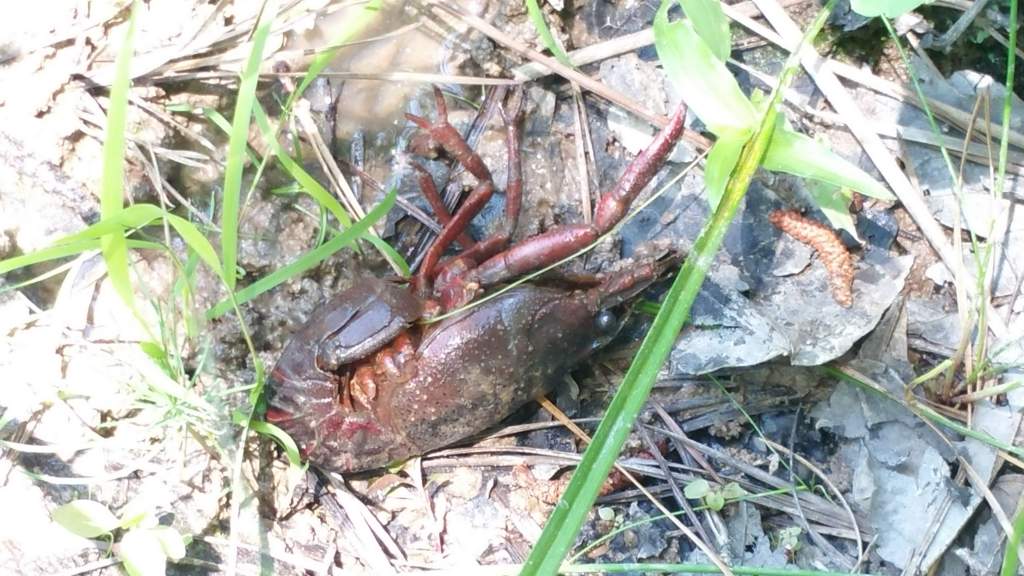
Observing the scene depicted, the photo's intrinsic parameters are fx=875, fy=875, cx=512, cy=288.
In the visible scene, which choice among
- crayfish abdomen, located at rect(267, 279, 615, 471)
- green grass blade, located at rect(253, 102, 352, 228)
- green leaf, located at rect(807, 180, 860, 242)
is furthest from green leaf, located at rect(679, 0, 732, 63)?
green grass blade, located at rect(253, 102, 352, 228)

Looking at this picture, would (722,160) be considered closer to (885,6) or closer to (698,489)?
(885,6)

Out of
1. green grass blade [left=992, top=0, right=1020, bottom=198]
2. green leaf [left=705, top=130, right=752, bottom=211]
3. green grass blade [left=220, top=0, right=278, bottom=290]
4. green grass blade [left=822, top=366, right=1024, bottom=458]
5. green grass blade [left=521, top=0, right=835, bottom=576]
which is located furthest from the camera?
green grass blade [left=822, top=366, right=1024, bottom=458]

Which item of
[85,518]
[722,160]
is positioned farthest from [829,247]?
[85,518]

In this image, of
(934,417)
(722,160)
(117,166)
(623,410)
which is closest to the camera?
(623,410)

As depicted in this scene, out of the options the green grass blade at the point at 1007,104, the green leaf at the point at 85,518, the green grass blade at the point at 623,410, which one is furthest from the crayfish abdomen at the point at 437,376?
the green grass blade at the point at 1007,104

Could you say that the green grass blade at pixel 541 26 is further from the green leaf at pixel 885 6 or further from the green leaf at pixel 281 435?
the green leaf at pixel 281 435

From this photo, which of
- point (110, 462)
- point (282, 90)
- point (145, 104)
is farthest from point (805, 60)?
point (110, 462)

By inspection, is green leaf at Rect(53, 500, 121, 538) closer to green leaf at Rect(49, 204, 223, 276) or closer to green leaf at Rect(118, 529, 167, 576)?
green leaf at Rect(118, 529, 167, 576)
